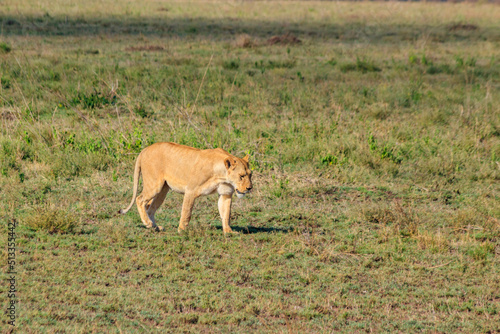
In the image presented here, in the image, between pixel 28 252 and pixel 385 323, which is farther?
pixel 28 252

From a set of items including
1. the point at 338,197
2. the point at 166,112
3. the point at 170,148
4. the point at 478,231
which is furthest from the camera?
the point at 166,112

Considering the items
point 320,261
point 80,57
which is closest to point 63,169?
point 320,261

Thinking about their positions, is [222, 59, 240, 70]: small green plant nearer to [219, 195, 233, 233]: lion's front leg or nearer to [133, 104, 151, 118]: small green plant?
[133, 104, 151, 118]: small green plant

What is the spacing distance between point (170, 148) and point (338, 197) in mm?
2822

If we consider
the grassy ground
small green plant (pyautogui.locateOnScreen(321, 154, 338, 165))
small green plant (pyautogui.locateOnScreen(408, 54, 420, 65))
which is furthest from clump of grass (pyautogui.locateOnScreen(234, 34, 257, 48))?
small green plant (pyautogui.locateOnScreen(321, 154, 338, 165))

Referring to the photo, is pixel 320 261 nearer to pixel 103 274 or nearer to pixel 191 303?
pixel 191 303

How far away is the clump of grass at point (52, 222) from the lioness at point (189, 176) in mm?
811

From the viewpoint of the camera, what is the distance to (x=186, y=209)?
640 centimetres

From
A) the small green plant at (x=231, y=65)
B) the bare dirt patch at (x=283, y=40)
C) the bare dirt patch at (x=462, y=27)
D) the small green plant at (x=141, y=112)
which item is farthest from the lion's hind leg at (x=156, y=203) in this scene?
the bare dirt patch at (x=462, y=27)

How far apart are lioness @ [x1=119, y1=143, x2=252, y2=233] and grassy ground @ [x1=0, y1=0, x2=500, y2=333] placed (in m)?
0.35

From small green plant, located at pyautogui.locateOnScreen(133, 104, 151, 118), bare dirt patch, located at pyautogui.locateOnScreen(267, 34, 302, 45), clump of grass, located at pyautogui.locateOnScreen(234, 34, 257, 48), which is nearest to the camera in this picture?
small green plant, located at pyautogui.locateOnScreen(133, 104, 151, 118)

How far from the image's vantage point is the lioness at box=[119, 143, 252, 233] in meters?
6.07

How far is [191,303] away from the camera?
509 cm

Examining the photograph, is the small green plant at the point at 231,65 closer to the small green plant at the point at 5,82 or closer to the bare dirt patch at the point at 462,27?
the small green plant at the point at 5,82
